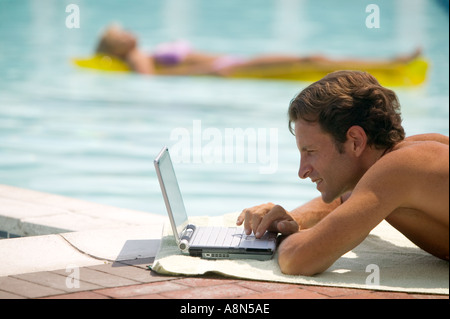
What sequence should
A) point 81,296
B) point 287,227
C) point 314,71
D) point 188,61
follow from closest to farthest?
point 81,296 → point 287,227 → point 314,71 → point 188,61

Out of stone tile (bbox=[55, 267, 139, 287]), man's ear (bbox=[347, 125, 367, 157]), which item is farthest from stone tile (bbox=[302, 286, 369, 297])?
stone tile (bbox=[55, 267, 139, 287])

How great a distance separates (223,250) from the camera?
2812 millimetres

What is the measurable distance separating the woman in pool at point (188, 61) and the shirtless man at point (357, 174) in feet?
38.4

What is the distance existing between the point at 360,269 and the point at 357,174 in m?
0.35

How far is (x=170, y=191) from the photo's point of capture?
2.92 m

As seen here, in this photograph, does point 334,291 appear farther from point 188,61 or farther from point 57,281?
point 188,61

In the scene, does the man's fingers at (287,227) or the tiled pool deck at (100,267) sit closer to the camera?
the tiled pool deck at (100,267)

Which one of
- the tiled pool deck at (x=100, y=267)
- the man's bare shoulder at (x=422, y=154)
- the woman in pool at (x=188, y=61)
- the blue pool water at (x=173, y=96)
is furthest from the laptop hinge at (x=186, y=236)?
the woman in pool at (x=188, y=61)

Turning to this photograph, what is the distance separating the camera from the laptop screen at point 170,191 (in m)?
2.74

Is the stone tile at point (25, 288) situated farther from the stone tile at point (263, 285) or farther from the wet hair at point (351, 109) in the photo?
the wet hair at point (351, 109)

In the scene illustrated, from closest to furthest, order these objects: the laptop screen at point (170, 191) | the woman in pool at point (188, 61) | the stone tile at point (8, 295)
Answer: the stone tile at point (8, 295) → the laptop screen at point (170, 191) → the woman in pool at point (188, 61)

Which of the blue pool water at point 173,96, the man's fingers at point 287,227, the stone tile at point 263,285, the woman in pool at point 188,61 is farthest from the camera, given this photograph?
the woman in pool at point 188,61

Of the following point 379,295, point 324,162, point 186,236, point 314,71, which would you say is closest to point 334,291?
point 379,295
